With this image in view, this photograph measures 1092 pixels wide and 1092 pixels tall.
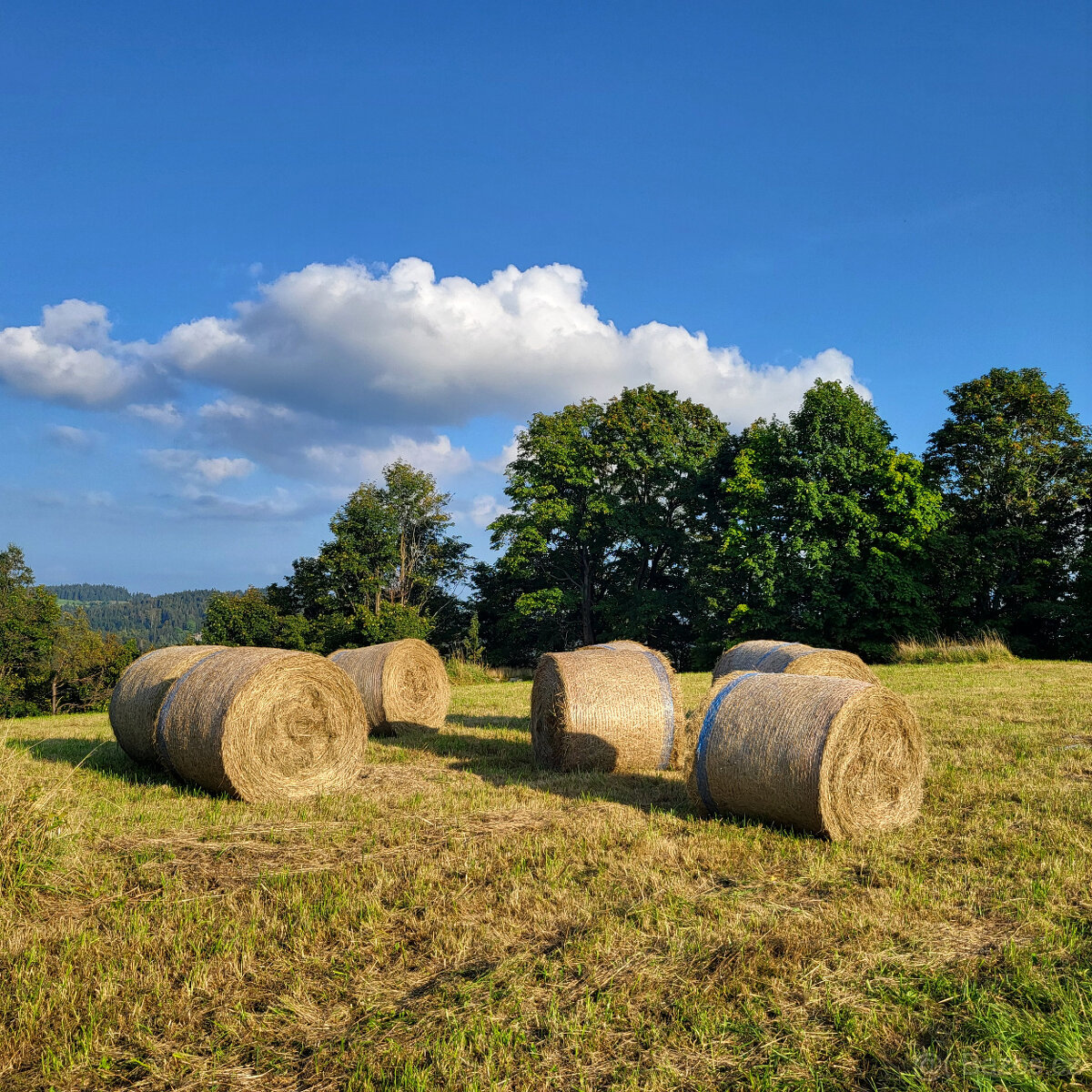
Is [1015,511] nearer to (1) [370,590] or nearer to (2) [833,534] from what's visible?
(2) [833,534]

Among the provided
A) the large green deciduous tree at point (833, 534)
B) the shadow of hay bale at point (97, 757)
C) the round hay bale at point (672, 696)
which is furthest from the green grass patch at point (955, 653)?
the shadow of hay bale at point (97, 757)

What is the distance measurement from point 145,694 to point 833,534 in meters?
29.2

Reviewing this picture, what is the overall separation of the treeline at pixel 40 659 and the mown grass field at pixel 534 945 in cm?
3675

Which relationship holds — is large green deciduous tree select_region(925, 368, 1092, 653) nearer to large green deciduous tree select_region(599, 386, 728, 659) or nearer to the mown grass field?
large green deciduous tree select_region(599, 386, 728, 659)

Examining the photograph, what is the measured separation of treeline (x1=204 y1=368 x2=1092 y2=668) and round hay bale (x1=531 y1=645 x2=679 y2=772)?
2383cm

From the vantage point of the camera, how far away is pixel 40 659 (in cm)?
4025

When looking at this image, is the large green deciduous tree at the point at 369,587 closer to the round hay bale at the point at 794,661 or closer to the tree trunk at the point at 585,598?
the tree trunk at the point at 585,598

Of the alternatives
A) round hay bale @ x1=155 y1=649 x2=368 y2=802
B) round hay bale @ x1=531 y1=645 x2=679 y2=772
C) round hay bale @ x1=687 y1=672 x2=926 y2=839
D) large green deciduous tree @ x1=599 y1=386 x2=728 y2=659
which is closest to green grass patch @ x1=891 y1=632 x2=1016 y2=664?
large green deciduous tree @ x1=599 y1=386 x2=728 y2=659

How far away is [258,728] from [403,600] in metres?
36.3

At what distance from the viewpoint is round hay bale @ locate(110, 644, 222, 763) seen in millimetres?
9797

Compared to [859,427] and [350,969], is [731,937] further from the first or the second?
[859,427]

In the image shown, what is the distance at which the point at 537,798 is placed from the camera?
805cm

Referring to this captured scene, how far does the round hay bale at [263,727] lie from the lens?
838cm

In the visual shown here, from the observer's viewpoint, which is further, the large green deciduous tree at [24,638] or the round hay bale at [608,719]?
the large green deciduous tree at [24,638]
